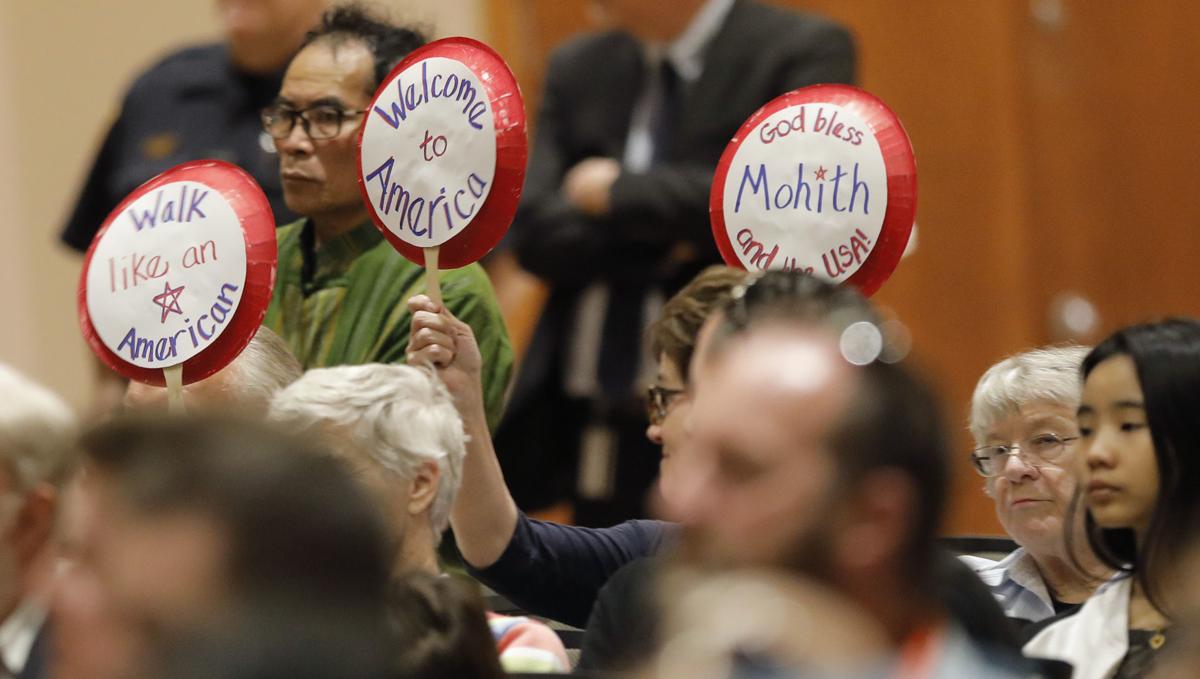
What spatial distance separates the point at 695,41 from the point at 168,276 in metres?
1.47

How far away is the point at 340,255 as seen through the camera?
3143 mm

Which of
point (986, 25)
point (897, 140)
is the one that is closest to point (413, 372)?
point (897, 140)

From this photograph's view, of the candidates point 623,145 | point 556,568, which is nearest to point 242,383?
point 556,568

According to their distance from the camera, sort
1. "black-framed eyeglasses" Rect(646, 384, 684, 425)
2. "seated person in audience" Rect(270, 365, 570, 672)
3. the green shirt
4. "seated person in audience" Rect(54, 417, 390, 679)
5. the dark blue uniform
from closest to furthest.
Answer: "seated person in audience" Rect(54, 417, 390, 679), "seated person in audience" Rect(270, 365, 570, 672), "black-framed eyeglasses" Rect(646, 384, 684, 425), the green shirt, the dark blue uniform

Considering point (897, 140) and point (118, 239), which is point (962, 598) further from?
point (118, 239)

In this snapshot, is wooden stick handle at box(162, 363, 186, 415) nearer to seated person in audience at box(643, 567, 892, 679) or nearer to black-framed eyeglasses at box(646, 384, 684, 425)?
black-framed eyeglasses at box(646, 384, 684, 425)

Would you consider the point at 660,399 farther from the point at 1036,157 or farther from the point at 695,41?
the point at 1036,157

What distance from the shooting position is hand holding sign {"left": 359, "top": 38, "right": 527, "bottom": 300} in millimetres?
2707

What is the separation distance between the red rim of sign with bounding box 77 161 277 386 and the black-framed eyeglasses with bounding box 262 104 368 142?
297 mm

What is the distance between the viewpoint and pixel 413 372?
98.0 inches

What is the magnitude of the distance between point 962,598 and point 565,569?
0.78 meters

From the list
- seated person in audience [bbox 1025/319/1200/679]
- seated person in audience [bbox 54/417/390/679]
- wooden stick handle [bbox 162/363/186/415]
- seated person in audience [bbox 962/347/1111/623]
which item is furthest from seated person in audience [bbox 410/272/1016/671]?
seated person in audience [bbox 54/417/390/679]

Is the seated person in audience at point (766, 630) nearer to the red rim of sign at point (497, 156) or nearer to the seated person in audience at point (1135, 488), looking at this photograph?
the seated person in audience at point (1135, 488)

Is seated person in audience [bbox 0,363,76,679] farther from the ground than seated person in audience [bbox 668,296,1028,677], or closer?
closer
